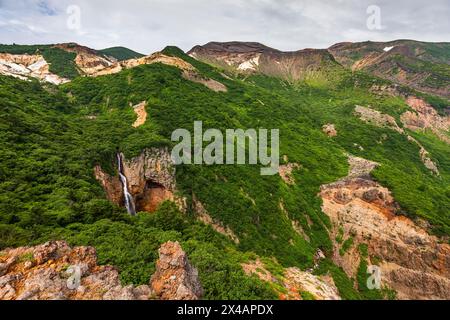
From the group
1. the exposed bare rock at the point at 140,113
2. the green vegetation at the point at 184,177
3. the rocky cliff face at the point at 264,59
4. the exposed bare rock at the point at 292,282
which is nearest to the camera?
the green vegetation at the point at 184,177

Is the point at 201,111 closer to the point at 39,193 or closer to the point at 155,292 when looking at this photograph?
the point at 39,193

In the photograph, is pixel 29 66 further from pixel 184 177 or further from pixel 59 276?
pixel 59 276

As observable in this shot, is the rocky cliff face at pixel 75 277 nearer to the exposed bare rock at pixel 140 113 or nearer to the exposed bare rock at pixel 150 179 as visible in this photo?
the exposed bare rock at pixel 150 179

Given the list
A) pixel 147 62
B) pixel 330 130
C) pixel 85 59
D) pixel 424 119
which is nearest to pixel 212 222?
pixel 330 130

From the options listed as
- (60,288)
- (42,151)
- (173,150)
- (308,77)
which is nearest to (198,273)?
(60,288)

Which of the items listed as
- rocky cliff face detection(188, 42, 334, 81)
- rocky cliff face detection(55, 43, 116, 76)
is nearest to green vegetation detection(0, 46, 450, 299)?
rocky cliff face detection(55, 43, 116, 76)

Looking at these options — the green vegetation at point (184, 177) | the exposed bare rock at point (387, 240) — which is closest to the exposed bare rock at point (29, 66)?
the green vegetation at point (184, 177)
